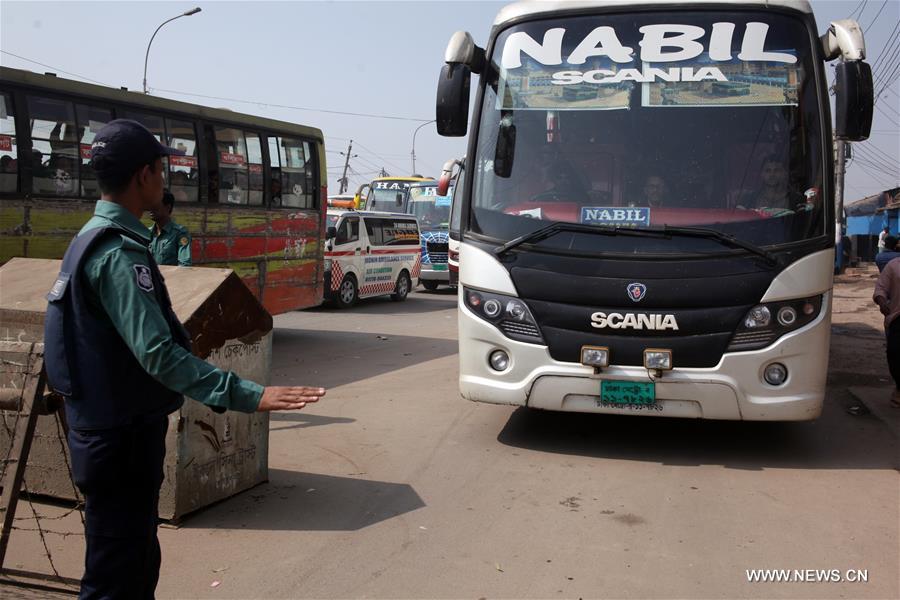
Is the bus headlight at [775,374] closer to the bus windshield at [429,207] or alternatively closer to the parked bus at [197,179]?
the parked bus at [197,179]

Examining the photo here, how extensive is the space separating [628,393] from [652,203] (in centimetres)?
139

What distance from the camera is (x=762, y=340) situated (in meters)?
6.00

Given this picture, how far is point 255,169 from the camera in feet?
39.8

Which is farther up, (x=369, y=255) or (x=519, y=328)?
(x=519, y=328)

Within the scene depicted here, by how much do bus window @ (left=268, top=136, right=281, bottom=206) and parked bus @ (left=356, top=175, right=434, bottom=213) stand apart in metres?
13.6

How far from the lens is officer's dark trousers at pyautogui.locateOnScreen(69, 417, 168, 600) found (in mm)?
2658

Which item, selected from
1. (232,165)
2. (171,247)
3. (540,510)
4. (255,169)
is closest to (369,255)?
(255,169)

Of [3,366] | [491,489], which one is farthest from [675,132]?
[3,366]

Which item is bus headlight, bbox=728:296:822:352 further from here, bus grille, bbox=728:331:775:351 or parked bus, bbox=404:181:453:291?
parked bus, bbox=404:181:453:291

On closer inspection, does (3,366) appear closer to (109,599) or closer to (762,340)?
(109,599)

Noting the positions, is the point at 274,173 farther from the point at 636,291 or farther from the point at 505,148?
the point at 636,291

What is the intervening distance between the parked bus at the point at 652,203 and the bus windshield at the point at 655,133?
0.01 meters

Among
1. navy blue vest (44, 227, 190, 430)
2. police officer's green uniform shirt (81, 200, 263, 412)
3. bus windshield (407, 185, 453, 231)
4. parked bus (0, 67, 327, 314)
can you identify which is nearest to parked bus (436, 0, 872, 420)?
parked bus (0, 67, 327, 314)

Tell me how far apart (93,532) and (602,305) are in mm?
4112
